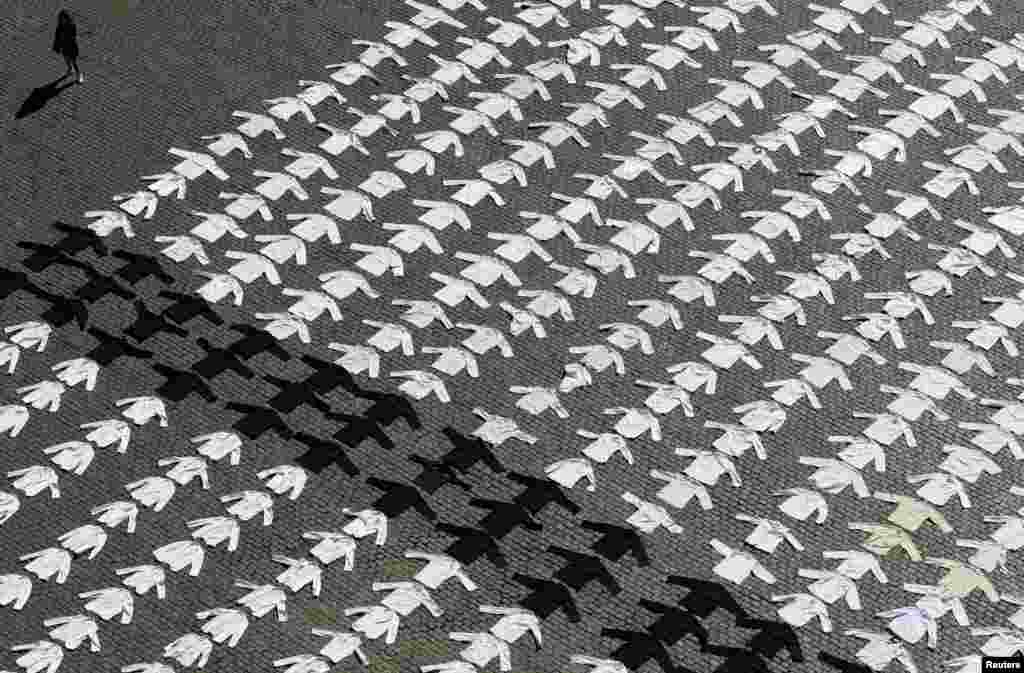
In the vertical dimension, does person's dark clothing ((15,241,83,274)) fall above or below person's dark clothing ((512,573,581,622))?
above

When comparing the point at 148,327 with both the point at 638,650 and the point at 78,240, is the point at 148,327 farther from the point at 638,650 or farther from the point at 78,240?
the point at 638,650

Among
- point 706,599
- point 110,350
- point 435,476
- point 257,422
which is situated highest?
point 110,350

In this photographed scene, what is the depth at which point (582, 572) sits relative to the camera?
929 inches

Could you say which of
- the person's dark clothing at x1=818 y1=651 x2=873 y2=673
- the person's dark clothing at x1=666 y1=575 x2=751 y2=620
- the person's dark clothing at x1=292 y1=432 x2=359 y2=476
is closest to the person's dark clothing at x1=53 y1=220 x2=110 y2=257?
the person's dark clothing at x1=292 y1=432 x2=359 y2=476

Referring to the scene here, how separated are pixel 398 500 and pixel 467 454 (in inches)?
47.7

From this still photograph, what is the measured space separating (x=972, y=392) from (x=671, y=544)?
5323 mm

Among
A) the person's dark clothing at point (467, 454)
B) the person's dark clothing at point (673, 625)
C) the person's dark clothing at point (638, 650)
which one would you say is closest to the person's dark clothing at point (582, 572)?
the person's dark clothing at point (673, 625)

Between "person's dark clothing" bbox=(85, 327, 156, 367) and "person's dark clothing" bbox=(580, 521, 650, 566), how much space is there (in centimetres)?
666

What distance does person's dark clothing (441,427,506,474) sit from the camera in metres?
24.7

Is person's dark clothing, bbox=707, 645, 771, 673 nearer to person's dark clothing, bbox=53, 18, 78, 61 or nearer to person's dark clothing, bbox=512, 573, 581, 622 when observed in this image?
person's dark clothing, bbox=512, 573, 581, 622

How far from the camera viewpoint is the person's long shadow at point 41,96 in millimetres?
29422

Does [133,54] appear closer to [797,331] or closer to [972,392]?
[797,331]

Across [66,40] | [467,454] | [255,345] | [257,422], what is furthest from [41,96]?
[467,454]

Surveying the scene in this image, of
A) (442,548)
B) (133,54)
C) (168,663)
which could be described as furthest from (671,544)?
(133,54)
